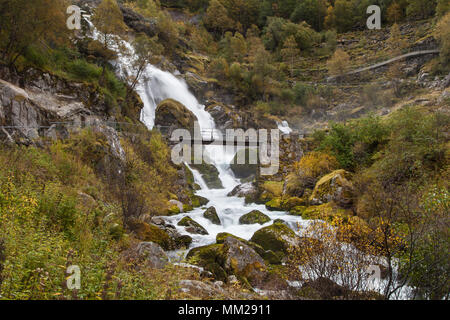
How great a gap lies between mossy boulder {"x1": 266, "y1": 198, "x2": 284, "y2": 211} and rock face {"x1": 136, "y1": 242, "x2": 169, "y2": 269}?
39.9ft

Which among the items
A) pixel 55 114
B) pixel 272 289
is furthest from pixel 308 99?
pixel 272 289

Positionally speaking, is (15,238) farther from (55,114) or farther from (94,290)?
(55,114)

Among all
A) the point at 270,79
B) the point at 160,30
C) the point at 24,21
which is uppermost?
the point at 160,30

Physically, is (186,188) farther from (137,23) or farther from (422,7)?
(422,7)

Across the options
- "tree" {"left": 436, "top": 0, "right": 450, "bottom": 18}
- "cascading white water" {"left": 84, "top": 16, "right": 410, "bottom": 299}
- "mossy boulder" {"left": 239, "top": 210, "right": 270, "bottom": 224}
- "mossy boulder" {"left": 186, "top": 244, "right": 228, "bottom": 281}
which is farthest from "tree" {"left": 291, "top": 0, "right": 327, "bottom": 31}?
"mossy boulder" {"left": 186, "top": 244, "right": 228, "bottom": 281}

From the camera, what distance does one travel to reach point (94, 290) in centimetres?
498

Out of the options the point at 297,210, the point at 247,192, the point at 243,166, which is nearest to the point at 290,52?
the point at 243,166

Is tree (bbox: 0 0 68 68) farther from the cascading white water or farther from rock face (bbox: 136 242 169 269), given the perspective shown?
rock face (bbox: 136 242 169 269)

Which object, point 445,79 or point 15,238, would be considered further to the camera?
point 445,79

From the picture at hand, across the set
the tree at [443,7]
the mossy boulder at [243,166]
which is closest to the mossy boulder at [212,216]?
the mossy boulder at [243,166]

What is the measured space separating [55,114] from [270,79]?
36809mm

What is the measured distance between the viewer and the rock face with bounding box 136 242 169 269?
304 inches

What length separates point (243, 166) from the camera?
28.5 m
